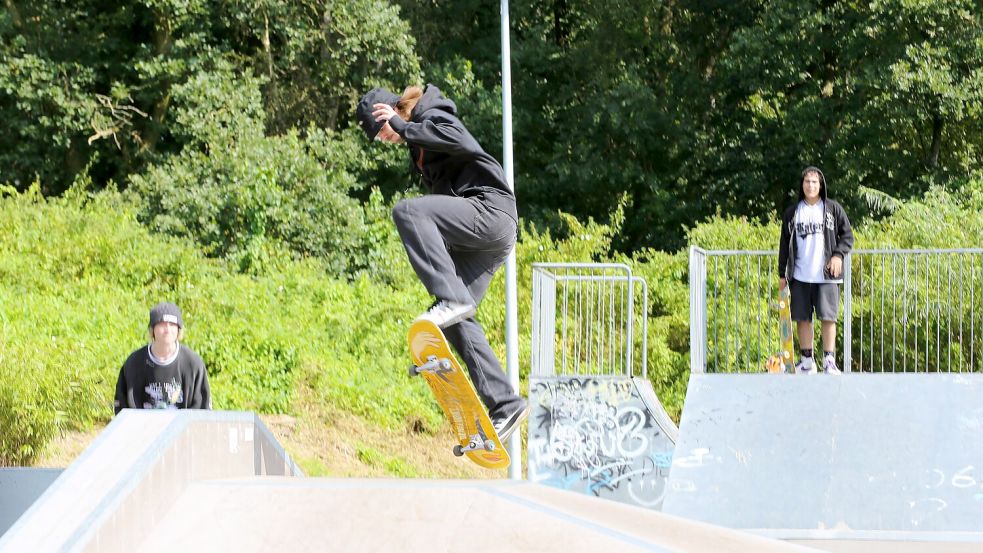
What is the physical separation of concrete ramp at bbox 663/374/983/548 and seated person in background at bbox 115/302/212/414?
4.35 m

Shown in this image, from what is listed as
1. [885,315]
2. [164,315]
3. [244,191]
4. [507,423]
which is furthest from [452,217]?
[244,191]

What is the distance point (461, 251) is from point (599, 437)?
16.7ft

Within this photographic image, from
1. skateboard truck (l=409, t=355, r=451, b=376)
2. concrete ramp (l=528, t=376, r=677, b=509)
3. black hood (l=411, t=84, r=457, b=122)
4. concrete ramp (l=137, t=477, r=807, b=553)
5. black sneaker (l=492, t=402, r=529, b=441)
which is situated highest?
black hood (l=411, t=84, r=457, b=122)

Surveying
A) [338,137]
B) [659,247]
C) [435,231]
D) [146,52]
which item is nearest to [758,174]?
[659,247]

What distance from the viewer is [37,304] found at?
51.3 feet

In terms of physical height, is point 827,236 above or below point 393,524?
above

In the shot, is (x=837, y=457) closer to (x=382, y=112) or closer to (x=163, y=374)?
(x=382, y=112)

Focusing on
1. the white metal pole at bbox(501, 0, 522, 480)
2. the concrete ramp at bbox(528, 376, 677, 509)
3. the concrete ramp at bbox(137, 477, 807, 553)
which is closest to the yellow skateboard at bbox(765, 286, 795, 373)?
the concrete ramp at bbox(528, 376, 677, 509)

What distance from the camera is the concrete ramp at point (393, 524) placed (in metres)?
3.77

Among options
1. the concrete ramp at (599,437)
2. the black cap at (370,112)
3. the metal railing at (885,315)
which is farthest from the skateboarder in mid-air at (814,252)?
the black cap at (370,112)

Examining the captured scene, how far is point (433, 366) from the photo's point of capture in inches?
208

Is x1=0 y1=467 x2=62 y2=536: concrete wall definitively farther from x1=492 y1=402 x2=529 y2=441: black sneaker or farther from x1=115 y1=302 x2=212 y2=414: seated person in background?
x1=492 y1=402 x2=529 y2=441: black sneaker

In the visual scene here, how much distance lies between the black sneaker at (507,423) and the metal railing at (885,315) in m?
4.68

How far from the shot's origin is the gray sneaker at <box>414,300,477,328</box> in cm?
517
